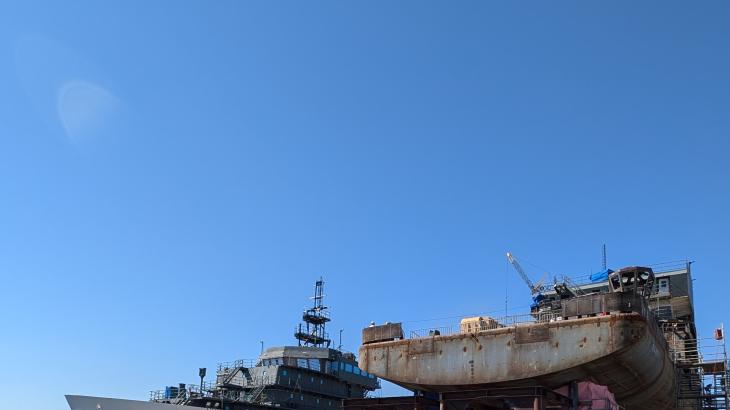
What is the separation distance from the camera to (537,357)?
25.6 meters

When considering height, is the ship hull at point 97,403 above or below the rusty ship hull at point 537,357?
below

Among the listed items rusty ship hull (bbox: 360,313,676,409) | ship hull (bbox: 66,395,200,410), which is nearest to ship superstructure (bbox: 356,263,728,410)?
rusty ship hull (bbox: 360,313,676,409)

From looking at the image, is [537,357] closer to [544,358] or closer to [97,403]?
[544,358]

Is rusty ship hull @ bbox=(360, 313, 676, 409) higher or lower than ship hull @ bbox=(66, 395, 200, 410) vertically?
higher

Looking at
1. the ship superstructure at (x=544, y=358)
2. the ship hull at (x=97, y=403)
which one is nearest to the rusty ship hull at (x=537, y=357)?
the ship superstructure at (x=544, y=358)

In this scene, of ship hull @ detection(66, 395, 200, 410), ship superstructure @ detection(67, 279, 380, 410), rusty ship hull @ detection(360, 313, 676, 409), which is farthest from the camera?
ship superstructure @ detection(67, 279, 380, 410)

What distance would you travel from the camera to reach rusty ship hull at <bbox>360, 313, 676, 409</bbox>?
80.4 feet

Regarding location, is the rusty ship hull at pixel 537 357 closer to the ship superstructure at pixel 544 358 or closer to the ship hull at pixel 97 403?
the ship superstructure at pixel 544 358

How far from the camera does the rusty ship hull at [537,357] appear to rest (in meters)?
24.5

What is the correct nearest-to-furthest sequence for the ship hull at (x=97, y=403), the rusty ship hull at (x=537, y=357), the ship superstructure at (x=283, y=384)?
the rusty ship hull at (x=537, y=357) → the ship hull at (x=97, y=403) → the ship superstructure at (x=283, y=384)

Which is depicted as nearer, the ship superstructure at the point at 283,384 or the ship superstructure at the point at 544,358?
the ship superstructure at the point at 544,358

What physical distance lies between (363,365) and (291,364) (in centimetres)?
2278

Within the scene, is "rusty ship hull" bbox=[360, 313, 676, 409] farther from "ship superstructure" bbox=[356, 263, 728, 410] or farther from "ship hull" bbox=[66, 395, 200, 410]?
"ship hull" bbox=[66, 395, 200, 410]

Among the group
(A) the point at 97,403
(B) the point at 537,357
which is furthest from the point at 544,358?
(A) the point at 97,403
